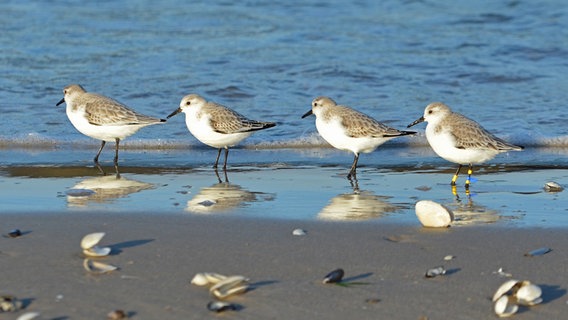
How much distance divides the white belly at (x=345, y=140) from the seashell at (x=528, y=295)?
4577 millimetres

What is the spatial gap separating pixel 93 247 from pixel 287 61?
366 inches

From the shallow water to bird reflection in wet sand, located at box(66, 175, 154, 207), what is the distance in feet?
0.09

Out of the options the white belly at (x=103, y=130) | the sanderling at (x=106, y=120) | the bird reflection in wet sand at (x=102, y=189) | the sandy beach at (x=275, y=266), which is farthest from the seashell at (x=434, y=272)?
the white belly at (x=103, y=130)

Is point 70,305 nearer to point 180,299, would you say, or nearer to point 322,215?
point 180,299

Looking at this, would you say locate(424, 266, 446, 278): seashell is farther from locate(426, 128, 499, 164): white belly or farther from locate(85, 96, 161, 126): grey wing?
locate(85, 96, 161, 126): grey wing

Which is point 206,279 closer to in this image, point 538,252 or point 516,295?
point 516,295

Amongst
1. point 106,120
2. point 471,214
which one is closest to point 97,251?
point 471,214

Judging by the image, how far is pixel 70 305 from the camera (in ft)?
16.6

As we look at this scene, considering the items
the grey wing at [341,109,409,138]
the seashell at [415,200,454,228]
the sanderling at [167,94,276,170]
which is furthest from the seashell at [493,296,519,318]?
the sanderling at [167,94,276,170]

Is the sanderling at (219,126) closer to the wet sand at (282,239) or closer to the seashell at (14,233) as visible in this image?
the wet sand at (282,239)

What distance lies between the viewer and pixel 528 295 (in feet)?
16.7

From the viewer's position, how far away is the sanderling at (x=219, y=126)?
1009 centimetres

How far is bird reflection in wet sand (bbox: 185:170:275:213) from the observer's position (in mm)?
7464

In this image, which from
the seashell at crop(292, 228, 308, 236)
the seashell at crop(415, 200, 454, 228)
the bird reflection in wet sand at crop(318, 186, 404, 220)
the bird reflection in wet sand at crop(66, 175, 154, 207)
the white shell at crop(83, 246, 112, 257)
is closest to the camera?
the white shell at crop(83, 246, 112, 257)
